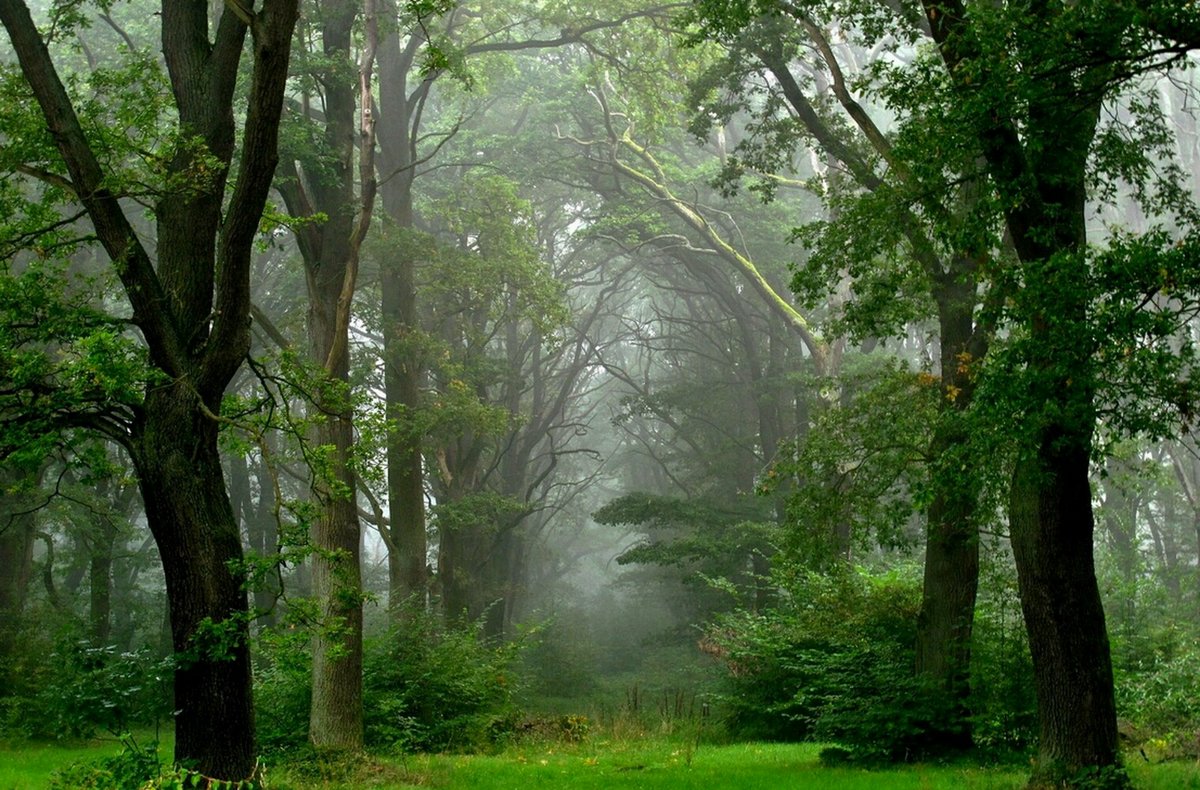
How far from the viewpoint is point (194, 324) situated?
9.45 metres

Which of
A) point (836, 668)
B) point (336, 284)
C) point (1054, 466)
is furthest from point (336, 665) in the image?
point (1054, 466)

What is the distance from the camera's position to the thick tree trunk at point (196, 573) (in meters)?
8.58

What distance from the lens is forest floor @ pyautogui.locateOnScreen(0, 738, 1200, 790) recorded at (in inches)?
417

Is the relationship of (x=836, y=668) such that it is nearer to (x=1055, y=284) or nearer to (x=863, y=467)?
(x=863, y=467)

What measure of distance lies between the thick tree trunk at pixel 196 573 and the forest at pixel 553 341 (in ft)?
0.11

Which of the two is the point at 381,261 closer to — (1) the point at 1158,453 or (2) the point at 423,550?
(2) the point at 423,550

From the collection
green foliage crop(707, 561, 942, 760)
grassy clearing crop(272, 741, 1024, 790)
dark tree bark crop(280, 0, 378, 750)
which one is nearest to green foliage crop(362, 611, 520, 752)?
dark tree bark crop(280, 0, 378, 750)

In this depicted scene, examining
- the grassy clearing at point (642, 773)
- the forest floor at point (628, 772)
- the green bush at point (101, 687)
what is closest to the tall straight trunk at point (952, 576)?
the forest floor at point (628, 772)

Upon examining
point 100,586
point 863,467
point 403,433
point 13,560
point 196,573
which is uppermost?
point 403,433

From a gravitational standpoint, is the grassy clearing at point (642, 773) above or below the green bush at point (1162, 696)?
below

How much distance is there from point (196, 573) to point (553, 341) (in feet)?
52.0

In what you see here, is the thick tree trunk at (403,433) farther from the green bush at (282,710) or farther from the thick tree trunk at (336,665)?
the thick tree trunk at (336,665)

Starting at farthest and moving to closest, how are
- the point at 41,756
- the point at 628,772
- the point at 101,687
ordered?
the point at 41,756, the point at 628,772, the point at 101,687

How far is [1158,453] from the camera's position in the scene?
1436 inches
